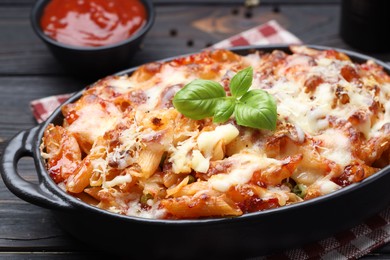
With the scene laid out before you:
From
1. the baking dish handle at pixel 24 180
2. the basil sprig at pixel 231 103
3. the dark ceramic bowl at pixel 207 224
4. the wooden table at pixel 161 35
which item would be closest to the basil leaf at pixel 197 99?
the basil sprig at pixel 231 103

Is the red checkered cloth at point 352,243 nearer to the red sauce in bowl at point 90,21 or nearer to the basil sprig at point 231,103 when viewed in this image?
the basil sprig at point 231,103

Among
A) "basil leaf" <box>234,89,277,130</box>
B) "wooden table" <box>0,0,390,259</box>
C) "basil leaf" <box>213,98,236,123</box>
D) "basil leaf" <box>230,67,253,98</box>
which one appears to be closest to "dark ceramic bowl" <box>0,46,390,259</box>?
"basil leaf" <box>234,89,277,130</box>

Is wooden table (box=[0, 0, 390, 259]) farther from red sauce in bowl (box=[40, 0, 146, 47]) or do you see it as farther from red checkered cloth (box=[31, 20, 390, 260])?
red checkered cloth (box=[31, 20, 390, 260])

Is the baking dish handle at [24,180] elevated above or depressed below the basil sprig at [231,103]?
below

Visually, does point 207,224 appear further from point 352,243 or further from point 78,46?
point 78,46

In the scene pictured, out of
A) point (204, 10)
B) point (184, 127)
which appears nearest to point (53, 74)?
point (204, 10)
